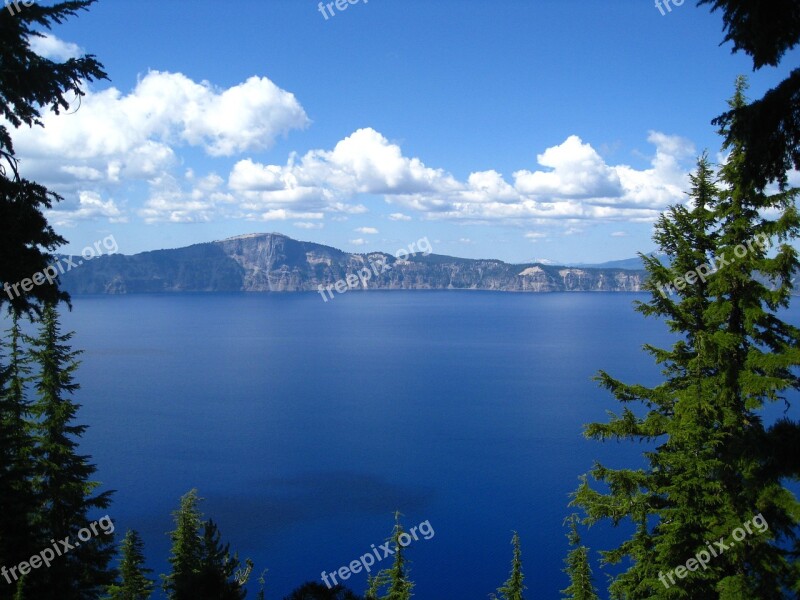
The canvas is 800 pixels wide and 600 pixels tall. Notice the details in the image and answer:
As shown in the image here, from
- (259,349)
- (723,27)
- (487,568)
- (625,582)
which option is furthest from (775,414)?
(259,349)

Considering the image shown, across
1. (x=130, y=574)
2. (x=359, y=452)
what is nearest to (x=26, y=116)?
(x=130, y=574)

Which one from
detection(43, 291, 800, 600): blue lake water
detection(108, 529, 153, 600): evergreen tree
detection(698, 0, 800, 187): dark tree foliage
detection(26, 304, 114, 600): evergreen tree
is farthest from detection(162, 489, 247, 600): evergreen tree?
detection(43, 291, 800, 600): blue lake water

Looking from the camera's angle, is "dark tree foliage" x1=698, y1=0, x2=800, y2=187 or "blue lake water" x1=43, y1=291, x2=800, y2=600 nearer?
"dark tree foliage" x1=698, y1=0, x2=800, y2=187

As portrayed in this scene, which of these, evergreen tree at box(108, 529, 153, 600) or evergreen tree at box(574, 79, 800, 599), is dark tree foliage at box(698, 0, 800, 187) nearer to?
evergreen tree at box(574, 79, 800, 599)

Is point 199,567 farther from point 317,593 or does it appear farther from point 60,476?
point 317,593

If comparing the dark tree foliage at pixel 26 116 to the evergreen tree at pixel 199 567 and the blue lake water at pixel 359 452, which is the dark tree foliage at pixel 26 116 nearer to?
the evergreen tree at pixel 199 567

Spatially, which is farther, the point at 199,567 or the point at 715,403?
the point at 199,567

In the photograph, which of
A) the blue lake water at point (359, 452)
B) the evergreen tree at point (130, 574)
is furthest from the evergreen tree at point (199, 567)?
the blue lake water at point (359, 452)
